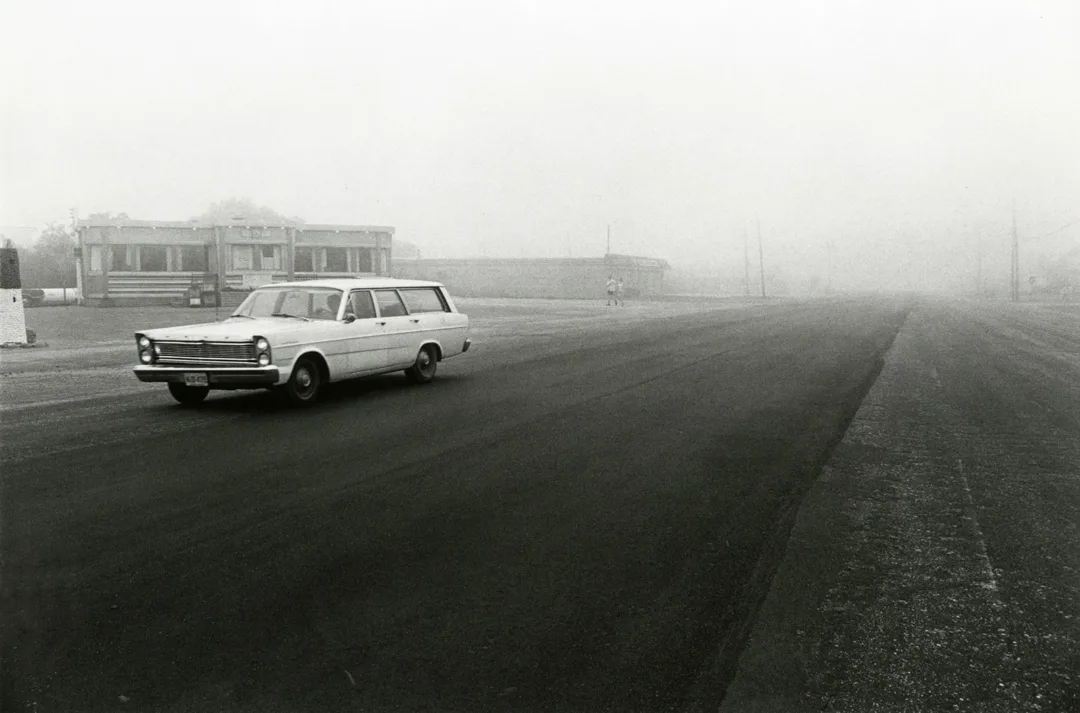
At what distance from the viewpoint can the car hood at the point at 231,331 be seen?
9484 mm

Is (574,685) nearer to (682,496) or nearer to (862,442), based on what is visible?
(682,496)

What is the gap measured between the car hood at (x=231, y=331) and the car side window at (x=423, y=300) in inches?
86.5

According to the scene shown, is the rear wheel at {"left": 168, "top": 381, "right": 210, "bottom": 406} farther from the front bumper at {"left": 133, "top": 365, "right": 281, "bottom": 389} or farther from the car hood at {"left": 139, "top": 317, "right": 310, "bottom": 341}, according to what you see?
the car hood at {"left": 139, "top": 317, "right": 310, "bottom": 341}

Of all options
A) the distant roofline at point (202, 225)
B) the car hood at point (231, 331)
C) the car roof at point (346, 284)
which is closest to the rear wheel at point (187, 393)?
the car hood at point (231, 331)

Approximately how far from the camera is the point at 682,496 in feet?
19.3

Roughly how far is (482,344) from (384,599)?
1627cm

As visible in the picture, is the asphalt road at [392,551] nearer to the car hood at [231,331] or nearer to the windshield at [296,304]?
the car hood at [231,331]

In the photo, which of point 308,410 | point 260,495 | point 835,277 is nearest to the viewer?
point 260,495

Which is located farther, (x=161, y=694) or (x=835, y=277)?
(x=835, y=277)

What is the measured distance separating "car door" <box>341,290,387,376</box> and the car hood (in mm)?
712

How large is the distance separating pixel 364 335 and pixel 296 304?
3.09ft

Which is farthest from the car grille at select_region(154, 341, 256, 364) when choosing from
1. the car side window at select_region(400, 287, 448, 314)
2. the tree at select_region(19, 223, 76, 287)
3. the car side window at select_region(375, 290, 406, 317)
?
the tree at select_region(19, 223, 76, 287)

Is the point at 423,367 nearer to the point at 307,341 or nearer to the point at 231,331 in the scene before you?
the point at 307,341

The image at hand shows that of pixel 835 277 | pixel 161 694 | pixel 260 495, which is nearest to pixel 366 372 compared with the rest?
pixel 260 495
